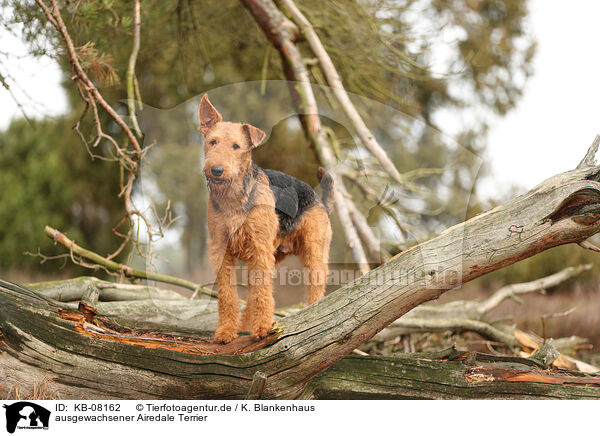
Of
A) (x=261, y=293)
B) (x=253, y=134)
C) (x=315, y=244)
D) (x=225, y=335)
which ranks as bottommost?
(x=225, y=335)

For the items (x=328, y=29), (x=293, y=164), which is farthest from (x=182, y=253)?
(x=328, y=29)

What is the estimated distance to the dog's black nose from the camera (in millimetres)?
1222

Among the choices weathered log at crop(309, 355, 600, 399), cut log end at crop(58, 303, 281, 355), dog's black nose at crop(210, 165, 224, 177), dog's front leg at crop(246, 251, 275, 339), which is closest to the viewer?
dog's black nose at crop(210, 165, 224, 177)

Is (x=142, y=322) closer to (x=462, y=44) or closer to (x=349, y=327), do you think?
(x=349, y=327)

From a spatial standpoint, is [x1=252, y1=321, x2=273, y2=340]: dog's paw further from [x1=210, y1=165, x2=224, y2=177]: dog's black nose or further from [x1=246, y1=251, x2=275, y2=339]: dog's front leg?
[x1=210, y1=165, x2=224, y2=177]: dog's black nose

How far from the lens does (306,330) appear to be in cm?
152

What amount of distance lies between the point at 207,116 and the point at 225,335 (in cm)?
64

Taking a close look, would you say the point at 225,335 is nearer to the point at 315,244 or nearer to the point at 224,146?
the point at 315,244

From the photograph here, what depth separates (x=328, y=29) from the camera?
94.7 inches

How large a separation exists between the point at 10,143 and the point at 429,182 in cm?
298

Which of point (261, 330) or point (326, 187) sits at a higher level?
point (326, 187)

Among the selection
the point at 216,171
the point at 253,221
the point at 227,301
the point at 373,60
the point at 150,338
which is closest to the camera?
the point at 216,171
